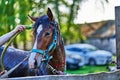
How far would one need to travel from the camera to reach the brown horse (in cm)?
660

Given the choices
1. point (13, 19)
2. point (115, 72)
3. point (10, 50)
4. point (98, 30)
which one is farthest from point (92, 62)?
point (98, 30)

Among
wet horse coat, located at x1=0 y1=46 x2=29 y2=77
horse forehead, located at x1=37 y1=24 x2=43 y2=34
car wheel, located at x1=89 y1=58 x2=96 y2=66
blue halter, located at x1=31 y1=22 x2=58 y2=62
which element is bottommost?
car wheel, located at x1=89 y1=58 x2=96 y2=66

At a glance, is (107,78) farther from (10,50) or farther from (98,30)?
(98,30)

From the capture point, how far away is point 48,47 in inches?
268

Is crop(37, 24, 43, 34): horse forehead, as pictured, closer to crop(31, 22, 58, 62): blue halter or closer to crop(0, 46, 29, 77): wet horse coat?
crop(31, 22, 58, 62): blue halter

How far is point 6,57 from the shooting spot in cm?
757

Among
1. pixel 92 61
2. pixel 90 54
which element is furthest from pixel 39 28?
pixel 90 54

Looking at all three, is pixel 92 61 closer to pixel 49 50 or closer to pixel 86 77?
pixel 49 50


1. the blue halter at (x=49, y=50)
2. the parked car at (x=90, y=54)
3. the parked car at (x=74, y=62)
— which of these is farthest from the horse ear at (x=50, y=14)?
the parked car at (x=90, y=54)

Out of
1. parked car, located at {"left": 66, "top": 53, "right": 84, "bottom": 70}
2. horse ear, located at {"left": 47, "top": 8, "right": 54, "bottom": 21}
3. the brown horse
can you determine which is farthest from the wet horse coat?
parked car, located at {"left": 66, "top": 53, "right": 84, "bottom": 70}

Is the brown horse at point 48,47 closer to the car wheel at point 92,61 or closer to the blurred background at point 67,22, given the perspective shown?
the blurred background at point 67,22

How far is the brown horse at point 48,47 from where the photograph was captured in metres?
6.60

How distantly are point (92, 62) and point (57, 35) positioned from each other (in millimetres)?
24687

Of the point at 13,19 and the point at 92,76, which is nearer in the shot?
the point at 92,76
